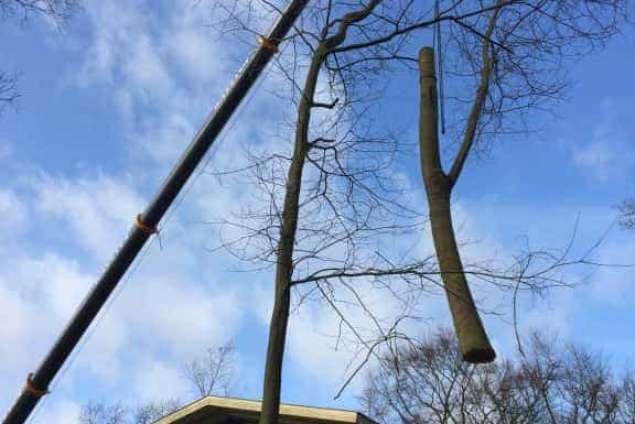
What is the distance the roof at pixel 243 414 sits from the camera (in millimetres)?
10109

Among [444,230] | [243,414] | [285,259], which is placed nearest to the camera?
[444,230]

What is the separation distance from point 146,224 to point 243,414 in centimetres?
489

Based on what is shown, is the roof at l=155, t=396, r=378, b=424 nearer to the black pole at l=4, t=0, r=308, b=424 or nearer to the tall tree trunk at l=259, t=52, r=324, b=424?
the black pole at l=4, t=0, r=308, b=424

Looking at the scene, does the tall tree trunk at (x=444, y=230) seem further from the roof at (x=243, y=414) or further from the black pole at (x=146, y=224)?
the roof at (x=243, y=414)

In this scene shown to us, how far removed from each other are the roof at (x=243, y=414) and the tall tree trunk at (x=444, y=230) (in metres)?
6.46

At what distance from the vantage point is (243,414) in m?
11.7

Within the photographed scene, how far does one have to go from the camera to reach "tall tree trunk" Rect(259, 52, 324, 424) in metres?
5.57

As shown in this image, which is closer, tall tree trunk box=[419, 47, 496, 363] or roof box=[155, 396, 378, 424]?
tall tree trunk box=[419, 47, 496, 363]

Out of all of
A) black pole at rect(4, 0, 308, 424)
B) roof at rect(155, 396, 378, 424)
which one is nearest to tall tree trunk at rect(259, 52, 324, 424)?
black pole at rect(4, 0, 308, 424)

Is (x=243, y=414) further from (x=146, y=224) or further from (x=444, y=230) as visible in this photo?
(x=444, y=230)

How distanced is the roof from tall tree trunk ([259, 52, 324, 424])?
15.3 ft

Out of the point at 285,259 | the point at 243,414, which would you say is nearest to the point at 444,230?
the point at 285,259

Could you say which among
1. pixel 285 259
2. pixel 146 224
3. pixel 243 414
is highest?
pixel 243 414

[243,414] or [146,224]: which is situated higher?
[243,414]
